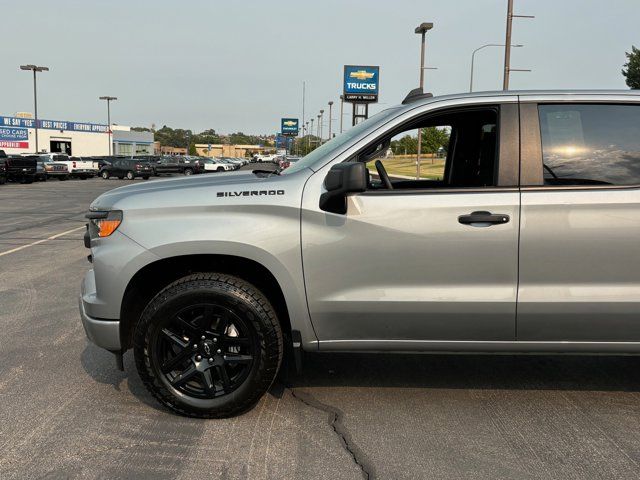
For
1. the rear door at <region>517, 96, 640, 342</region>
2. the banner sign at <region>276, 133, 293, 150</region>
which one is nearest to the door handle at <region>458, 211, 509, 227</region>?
the rear door at <region>517, 96, 640, 342</region>

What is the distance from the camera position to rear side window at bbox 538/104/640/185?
3.34 meters

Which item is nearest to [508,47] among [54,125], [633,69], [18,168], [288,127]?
[18,168]

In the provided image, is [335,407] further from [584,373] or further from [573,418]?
[584,373]

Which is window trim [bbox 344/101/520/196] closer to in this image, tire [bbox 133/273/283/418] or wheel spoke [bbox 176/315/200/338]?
tire [bbox 133/273/283/418]

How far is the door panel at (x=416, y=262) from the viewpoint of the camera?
325cm

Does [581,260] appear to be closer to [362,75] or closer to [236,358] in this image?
[236,358]

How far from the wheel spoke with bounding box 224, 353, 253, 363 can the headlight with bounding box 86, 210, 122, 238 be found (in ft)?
3.34

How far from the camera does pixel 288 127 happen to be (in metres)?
101

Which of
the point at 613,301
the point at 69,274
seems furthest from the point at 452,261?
the point at 69,274

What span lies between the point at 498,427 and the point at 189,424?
1.85 metres

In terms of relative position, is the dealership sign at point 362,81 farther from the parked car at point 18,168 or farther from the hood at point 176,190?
the hood at point 176,190

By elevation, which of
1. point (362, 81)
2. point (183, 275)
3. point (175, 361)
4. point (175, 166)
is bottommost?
point (175, 361)

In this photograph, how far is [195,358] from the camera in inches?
136

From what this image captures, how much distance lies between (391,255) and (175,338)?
138cm
